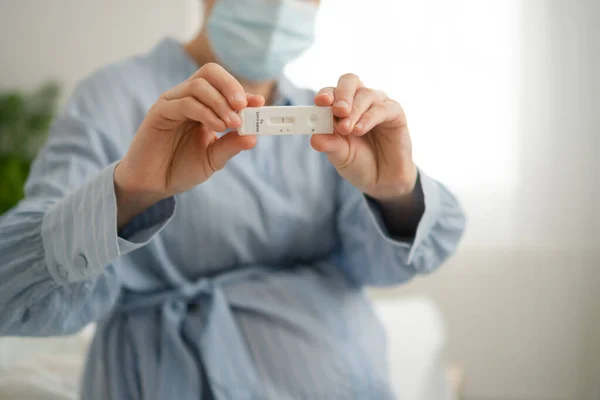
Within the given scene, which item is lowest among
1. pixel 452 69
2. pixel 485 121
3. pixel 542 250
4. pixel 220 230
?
pixel 542 250

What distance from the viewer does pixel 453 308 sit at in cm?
177

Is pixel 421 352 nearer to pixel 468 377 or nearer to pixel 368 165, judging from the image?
pixel 368 165

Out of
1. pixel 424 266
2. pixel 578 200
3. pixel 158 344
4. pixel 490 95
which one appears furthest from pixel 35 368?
pixel 578 200

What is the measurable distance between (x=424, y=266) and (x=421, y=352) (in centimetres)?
44

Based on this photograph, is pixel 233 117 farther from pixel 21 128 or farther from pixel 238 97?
pixel 21 128

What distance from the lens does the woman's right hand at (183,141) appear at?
438 mm

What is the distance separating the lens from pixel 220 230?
0.70 metres

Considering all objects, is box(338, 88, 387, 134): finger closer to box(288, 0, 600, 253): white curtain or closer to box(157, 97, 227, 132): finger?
box(157, 97, 227, 132): finger

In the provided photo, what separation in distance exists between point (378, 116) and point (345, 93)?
0.12 feet

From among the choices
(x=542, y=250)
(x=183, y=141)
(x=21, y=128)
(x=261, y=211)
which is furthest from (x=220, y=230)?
(x=21, y=128)

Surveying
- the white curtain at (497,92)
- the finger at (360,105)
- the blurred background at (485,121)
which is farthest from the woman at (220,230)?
the white curtain at (497,92)

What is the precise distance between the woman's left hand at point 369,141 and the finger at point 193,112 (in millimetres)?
87

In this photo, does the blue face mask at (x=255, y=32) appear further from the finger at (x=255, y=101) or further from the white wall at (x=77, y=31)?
the white wall at (x=77, y=31)

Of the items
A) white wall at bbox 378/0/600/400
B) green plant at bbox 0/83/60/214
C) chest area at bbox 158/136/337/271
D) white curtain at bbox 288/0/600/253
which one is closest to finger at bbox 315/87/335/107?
chest area at bbox 158/136/337/271
